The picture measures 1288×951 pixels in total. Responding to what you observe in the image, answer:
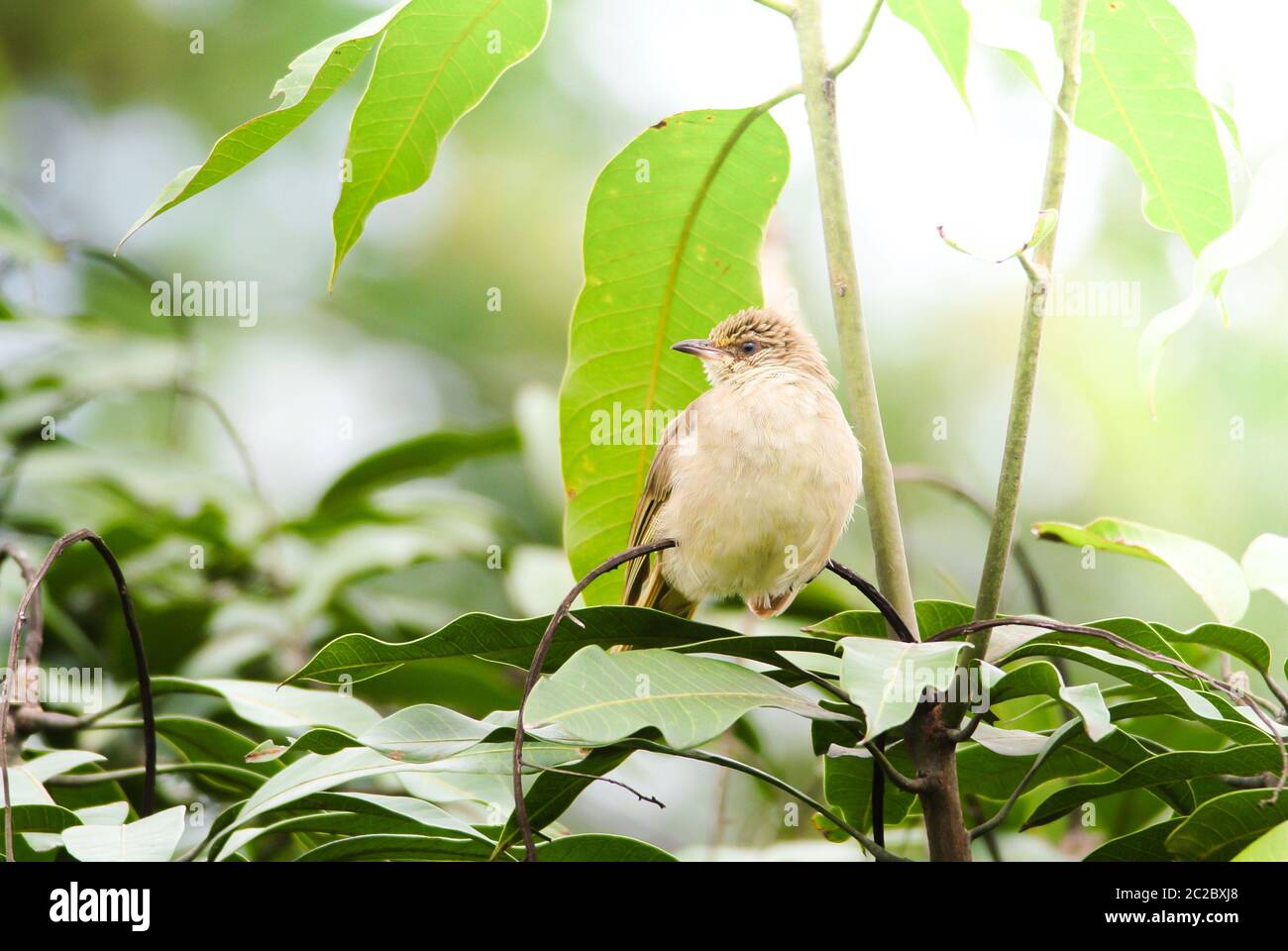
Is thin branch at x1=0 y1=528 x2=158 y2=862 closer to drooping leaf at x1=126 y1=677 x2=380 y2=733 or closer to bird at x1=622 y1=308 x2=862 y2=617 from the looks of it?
drooping leaf at x1=126 y1=677 x2=380 y2=733

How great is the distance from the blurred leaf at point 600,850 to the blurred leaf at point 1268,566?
0.83m

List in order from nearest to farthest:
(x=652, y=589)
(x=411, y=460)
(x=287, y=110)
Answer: (x=287, y=110) < (x=652, y=589) < (x=411, y=460)

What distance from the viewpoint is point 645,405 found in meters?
1.60

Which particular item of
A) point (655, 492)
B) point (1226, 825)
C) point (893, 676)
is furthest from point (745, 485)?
point (1226, 825)

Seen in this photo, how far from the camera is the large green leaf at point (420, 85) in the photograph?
4.49ft

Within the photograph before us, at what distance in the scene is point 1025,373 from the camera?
1.18 m

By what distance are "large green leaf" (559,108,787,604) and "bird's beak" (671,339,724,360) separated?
0.02 m

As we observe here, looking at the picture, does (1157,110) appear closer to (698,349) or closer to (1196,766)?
(698,349)

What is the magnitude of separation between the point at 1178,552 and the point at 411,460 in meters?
1.68

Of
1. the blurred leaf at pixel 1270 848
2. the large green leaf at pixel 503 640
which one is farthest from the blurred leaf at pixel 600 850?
the blurred leaf at pixel 1270 848

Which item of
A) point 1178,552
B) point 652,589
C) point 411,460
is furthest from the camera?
point 411,460

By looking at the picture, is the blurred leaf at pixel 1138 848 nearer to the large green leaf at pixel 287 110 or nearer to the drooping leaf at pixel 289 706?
the drooping leaf at pixel 289 706
